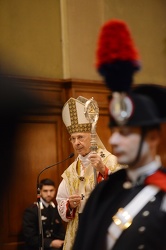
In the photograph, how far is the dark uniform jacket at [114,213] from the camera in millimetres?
1965

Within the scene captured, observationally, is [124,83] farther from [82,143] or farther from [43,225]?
[43,225]

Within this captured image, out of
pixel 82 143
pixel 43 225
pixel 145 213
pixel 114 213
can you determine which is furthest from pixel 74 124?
pixel 145 213

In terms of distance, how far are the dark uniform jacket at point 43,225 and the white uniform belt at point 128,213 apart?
394 cm

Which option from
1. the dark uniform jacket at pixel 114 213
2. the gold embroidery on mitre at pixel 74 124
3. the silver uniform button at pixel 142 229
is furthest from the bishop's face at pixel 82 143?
the silver uniform button at pixel 142 229

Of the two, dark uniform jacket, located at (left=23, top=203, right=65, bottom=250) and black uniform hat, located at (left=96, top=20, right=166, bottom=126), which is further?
dark uniform jacket, located at (left=23, top=203, right=65, bottom=250)

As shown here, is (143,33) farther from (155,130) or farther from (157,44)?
(155,130)

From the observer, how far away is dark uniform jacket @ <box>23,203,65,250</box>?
19.5 ft

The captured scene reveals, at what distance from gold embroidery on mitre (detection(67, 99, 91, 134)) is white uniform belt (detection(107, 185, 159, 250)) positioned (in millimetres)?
2565

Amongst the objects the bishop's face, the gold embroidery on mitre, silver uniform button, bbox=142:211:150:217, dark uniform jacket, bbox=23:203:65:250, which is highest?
the gold embroidery on mitre

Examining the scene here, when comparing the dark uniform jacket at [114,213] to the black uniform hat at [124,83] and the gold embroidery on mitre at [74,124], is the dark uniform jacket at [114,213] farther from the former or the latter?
the gold embroidery on mitre at [74,124]

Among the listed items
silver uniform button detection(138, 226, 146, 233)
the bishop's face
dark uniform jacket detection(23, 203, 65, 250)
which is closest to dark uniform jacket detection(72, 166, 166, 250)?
silver uniform button detection(138, 226, 146, 233)

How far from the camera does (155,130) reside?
2064 mm

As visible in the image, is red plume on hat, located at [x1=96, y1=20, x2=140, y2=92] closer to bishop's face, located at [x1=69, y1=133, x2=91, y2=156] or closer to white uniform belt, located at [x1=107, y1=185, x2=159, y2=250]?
white uniform belt, located at [x1=107, y1=185, x2=159, y2=250]

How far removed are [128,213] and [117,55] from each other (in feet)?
1.83
